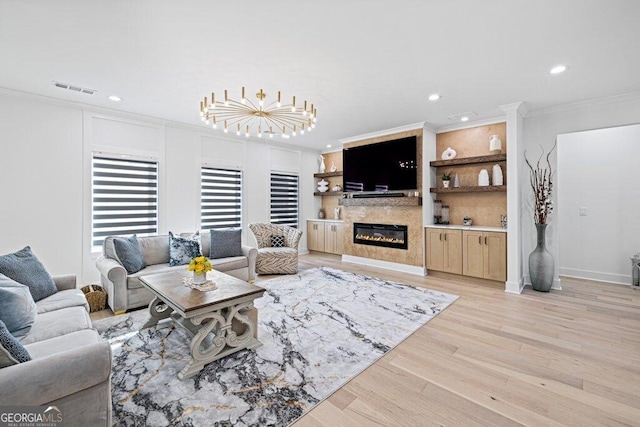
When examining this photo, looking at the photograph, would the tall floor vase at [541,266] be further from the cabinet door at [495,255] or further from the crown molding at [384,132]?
the crown molding at [384,132]

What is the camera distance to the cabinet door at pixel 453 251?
4793 mm

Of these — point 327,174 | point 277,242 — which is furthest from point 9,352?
point 327,174

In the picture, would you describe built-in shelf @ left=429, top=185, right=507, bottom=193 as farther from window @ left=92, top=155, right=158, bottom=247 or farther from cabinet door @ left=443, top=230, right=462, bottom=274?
window @ left=92, top=155, right=158, bottom=247

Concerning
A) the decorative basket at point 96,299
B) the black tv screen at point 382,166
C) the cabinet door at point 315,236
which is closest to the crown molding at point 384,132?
the black tv screen at point 382,166

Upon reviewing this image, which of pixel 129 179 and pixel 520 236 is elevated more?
pixel 129 179

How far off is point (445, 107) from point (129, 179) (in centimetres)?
524

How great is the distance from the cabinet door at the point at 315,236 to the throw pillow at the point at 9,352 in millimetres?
5993

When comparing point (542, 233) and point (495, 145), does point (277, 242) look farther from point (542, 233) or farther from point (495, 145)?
point (542, 233)

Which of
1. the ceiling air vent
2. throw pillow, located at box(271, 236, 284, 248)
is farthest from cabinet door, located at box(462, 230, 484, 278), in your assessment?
the ceiling air vent

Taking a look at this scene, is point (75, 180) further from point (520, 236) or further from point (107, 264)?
point (520, 236)

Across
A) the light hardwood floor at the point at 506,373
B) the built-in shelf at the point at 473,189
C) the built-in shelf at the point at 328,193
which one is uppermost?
the built-in shelf at the point at 328,193

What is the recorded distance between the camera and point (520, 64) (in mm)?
2947

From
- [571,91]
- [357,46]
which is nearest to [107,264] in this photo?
[357,46]

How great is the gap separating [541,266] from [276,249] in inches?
171
